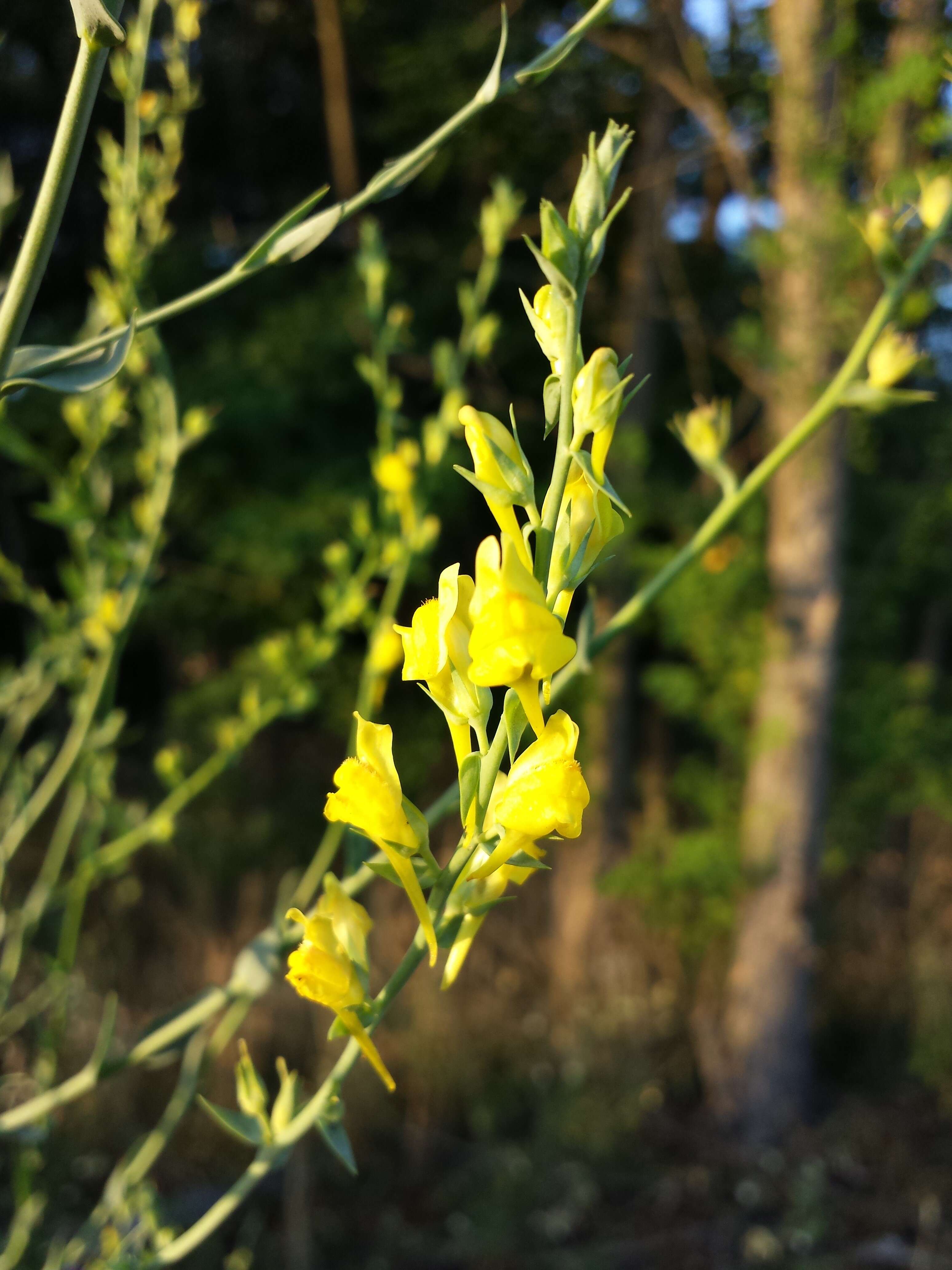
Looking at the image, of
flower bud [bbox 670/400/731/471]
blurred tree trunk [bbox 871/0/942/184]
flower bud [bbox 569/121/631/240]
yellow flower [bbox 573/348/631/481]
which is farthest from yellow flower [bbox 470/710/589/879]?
blurred tree trunk [bbox 871/0/942/184]

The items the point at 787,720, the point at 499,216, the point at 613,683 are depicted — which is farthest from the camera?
the point at 613,683

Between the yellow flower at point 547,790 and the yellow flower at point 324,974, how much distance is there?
5.2 inches

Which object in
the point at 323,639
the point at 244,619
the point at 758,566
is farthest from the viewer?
the point at 244,619

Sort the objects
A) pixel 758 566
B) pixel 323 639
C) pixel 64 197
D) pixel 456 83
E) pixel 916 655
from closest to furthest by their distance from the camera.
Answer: pixel 64 197
pixel 323 639
pixel 758 566
pixel 456 83
pixel 916 655

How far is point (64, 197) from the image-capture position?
0.40 metres

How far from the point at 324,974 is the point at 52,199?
0.36 m

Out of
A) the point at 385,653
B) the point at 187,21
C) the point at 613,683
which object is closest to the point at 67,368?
the point at 385,653

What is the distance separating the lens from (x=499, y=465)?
42 cm

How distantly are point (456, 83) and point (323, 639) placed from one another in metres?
3.95

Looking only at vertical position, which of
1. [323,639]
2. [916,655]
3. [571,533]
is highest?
[571,533]

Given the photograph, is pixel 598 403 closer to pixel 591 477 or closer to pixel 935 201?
pixel 591 477

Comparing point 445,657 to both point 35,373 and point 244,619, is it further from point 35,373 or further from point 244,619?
point 244,619

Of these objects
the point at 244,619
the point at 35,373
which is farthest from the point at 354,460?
the point at 35,373

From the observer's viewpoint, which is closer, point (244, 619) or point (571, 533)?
point (571, 533)
